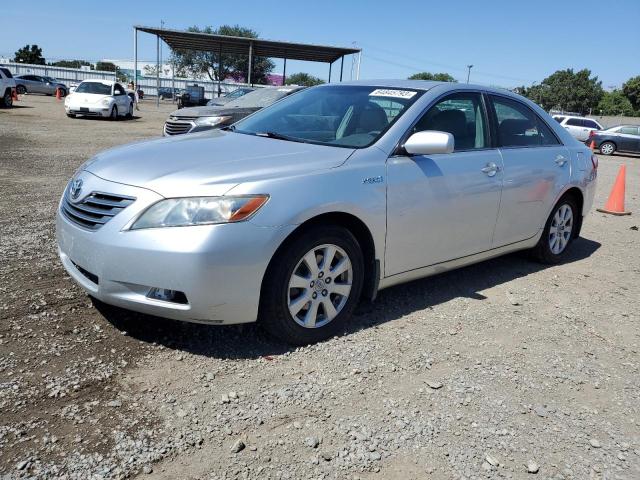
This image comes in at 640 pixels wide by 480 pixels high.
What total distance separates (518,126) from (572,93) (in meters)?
81.8

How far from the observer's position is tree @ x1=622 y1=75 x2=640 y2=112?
219 ft

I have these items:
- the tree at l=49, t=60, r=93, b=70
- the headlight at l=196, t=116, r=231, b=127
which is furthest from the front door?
the tree at l=49, t=60, r=93, b=70

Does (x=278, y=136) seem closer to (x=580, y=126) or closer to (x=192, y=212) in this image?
(x=192, y=212)

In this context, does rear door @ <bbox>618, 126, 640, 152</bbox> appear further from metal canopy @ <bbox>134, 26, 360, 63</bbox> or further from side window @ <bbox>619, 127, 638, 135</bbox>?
metal canopy @ <bbox>134, 26, 360, 63</bbox>

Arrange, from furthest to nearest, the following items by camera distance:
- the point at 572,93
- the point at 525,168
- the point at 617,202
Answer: the point at 572,93 → the point at 617,202 → the point at 525,168

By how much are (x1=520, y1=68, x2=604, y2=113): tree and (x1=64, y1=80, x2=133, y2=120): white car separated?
66180 mm

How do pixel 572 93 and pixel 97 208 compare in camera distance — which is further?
pixel 572 93

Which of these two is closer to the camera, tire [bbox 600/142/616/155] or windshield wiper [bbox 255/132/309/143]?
windshield wiper [bbox 255/132/309/143]

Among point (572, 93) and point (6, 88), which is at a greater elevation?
point (572, 93)

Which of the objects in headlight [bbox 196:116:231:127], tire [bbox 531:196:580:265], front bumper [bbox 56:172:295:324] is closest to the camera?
front bumper [bbox 56:172:295:324]

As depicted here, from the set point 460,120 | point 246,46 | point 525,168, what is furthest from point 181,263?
point 246,46

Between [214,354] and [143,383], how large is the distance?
48 cm

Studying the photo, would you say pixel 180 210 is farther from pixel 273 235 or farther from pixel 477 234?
pixel 477 234

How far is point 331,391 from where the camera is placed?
9.86 ft
